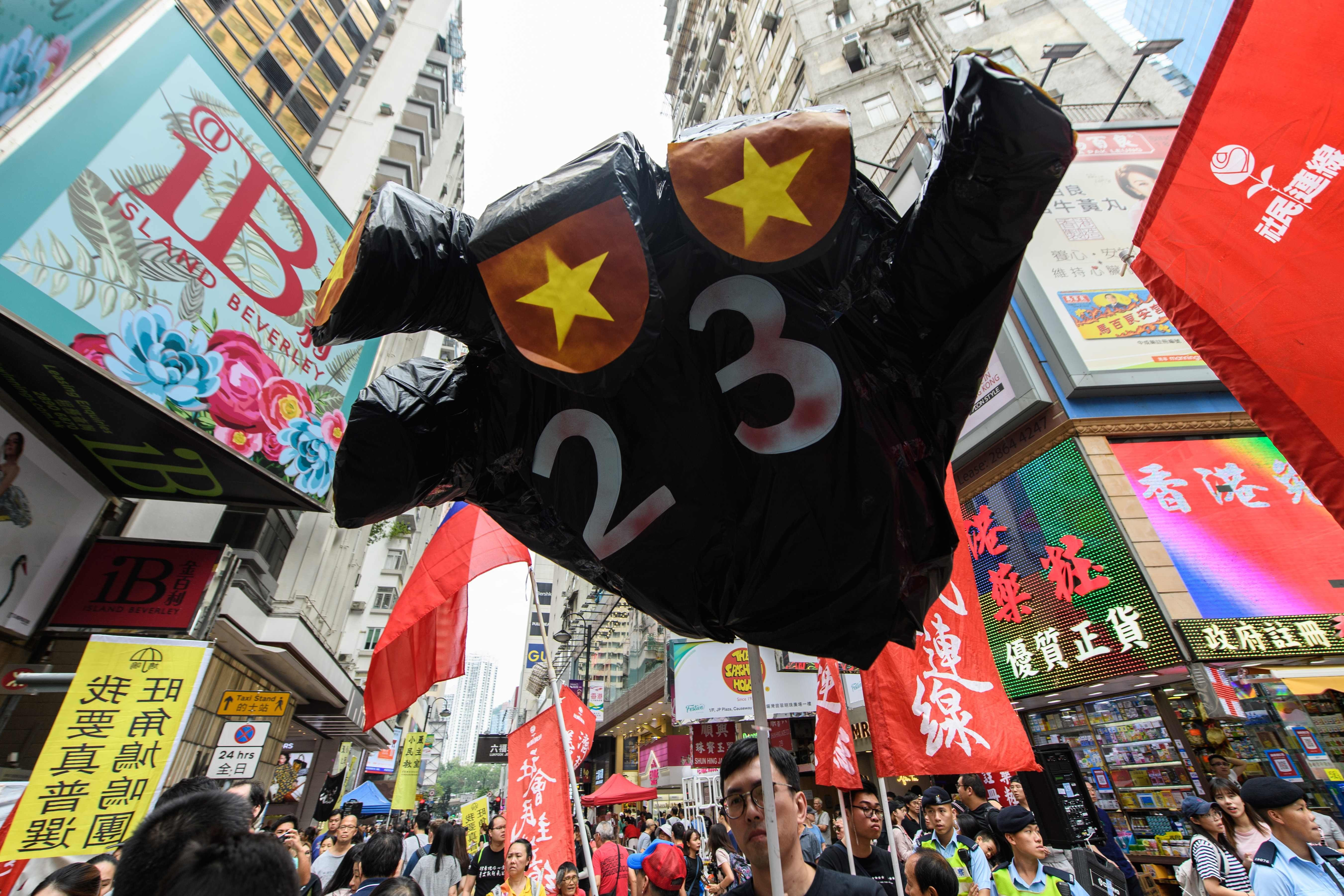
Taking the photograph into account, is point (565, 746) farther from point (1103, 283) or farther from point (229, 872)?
point (1103, 283)

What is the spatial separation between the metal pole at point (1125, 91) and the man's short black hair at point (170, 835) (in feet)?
54.8

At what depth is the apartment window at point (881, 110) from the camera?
714 inches

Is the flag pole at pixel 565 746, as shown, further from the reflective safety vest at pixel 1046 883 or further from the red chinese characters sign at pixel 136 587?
the red chinese characters sign at pixel 136 587

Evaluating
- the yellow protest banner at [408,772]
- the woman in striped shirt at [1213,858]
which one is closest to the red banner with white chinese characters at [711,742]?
the yellow protest banner at [408,772]

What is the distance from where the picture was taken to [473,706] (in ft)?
528

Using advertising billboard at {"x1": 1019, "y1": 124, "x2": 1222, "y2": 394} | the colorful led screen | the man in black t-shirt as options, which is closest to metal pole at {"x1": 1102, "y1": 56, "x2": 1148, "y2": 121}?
advertising billboard at {"x1": 1019, "y1": 124, "x2": 1222, "y2": 394}

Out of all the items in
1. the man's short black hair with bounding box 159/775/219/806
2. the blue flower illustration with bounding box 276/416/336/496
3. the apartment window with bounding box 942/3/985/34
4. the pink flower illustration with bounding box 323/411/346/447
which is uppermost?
the apartment window with bounding box 942/3/985/34

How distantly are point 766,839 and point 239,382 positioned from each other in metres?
6.60

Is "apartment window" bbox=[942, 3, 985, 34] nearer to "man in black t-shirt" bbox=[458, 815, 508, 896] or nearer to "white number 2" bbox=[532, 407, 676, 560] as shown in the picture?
"white number 2" bbox=[532, 407, 676, 560]

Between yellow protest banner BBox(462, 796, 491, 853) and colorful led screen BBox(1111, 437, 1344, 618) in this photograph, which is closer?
colorful led screen BBox(1111, 437, 1344, 618)

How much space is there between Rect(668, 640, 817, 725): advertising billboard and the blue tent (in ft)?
20.4

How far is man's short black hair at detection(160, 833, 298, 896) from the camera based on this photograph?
4.17 feet

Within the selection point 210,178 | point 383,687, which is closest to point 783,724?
point 383,687

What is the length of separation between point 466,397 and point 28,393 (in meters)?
5.54
